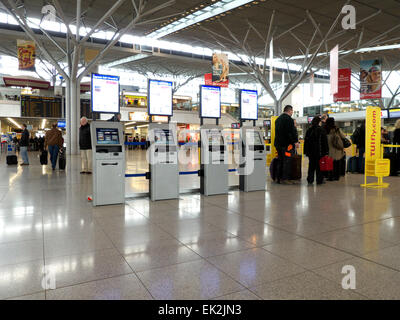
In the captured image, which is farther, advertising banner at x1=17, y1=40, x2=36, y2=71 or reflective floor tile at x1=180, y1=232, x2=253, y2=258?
advertising banner at x1=17, y1=40, x2=36, y2=71

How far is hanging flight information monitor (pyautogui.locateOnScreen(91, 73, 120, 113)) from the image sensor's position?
5281 millimetres

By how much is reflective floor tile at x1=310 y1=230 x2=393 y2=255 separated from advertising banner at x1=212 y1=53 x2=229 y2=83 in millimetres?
15359

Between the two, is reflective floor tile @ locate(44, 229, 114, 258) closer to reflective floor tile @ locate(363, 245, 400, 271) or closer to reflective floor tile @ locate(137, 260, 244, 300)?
reflective floor tile @ locate(137, 260, 244, 300)

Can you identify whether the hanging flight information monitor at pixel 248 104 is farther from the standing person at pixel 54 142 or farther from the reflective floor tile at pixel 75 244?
the standing person at pixel 54 142

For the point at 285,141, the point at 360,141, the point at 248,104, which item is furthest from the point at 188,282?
the point at 360,141

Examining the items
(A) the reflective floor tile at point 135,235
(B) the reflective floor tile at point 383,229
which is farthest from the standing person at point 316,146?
(A) the reflective floor tile at point 135,235

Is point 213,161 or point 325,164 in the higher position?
point 213,161

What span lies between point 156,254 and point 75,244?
37.7 inches

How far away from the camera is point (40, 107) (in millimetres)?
23609

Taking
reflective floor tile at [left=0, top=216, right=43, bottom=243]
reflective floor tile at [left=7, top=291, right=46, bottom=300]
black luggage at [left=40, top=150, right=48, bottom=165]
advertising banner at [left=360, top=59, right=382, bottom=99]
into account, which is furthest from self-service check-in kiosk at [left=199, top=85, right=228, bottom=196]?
advertising banner at [left=360, top=59, right=382, bottom=99]

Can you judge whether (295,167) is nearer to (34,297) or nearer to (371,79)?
(34,297)

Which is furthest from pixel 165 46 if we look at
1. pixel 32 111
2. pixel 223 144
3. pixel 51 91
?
pixel 223 144

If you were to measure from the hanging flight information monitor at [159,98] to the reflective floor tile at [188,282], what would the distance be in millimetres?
3621

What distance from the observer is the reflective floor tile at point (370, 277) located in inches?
88.4
